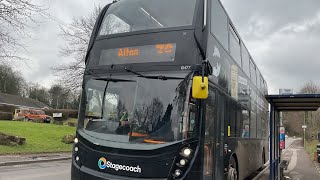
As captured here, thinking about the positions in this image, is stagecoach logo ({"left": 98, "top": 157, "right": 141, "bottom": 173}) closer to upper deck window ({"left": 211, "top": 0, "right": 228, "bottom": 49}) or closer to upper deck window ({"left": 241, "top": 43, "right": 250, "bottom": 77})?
upper deck window ({"left": 211, "top": 0, "right": 228, "bottom": 49})

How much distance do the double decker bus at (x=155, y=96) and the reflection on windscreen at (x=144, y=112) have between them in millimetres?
18

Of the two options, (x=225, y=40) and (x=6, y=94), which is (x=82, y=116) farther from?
(x=6, y=94)

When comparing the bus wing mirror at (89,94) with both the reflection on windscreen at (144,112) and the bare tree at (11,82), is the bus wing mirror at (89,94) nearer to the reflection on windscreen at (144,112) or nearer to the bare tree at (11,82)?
the reflection on windscreen at (144,112)

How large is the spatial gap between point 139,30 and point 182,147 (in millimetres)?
2595

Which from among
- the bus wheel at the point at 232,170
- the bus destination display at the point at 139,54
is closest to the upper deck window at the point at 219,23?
the bus destination display at the point at 139,54

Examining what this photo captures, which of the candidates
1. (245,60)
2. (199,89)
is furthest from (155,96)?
(245,60)

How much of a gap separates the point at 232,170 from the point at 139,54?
3913 millimetres

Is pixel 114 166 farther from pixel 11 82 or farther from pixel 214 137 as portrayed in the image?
pixel 11 82

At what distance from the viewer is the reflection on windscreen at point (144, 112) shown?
247 inches

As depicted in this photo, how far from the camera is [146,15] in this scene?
25.0ft

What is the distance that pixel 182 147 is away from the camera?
6105 millimetres

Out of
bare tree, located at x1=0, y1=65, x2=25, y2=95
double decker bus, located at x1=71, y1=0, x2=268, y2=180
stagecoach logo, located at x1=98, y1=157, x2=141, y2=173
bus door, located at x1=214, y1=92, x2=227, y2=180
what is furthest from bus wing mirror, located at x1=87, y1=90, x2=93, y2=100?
bare tree, located at x1=0, y1=65, x2=25, y2=95

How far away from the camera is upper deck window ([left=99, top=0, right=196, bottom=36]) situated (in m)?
7.22

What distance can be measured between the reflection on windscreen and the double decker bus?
0.7 inches
